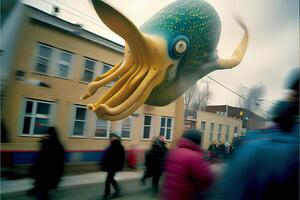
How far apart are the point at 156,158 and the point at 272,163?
17.4 ft

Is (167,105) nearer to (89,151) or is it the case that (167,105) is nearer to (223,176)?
(223,176)

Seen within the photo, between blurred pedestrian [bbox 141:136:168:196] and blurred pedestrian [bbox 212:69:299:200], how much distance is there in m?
4.79

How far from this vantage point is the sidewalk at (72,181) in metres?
6.18

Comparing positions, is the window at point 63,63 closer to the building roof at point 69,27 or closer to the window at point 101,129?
the building roof at point 69,27

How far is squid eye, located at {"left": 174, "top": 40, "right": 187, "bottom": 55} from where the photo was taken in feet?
12.4

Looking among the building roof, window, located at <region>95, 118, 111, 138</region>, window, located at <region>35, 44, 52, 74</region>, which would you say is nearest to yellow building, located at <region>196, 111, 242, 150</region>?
the building roof

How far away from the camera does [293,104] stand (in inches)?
57.4

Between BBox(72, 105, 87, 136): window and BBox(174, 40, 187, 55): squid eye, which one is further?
BBox(72, 105, 87, 136): window

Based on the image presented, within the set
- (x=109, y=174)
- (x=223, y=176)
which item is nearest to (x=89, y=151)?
(x=109, y=174)

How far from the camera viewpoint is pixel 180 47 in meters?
3.80

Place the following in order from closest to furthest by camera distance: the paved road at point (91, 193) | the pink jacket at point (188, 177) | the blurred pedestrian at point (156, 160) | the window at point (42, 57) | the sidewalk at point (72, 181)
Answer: the pink jacket at point (188, 177) < the paved road at point (91, 193) < the sidewalk at point (72, 181) < the blurred pedestrian at point (156, 160) < the window at point (42, 57)

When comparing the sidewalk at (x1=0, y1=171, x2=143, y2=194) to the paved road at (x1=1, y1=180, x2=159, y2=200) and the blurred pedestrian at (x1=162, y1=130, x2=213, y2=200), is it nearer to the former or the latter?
the paved road at (x1=1, y1=180, x2=159, y2=200)

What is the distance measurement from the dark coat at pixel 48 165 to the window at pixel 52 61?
2324mm

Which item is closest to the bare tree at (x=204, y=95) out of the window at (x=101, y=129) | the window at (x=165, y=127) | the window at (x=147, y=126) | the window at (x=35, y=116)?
the window at (x=165, y=127)
